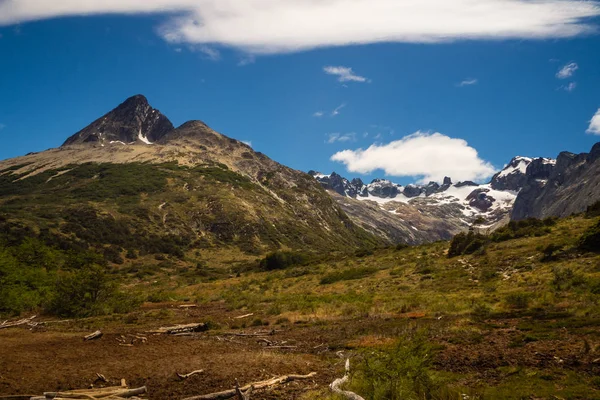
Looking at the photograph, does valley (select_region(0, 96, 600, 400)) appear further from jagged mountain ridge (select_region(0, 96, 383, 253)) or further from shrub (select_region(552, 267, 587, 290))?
jagged mountain ridge (select_region(0, 96, 383, 253))

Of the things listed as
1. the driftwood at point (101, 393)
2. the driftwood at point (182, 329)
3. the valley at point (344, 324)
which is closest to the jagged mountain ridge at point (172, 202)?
the valley at point (344, 324)

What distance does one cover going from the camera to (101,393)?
10.5 m

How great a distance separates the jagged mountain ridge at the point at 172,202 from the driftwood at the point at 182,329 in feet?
266

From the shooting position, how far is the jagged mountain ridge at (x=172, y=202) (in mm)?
108938

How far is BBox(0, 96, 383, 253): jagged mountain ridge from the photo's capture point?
10894 cm

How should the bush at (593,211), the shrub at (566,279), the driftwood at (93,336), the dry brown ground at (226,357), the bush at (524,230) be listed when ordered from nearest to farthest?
the dry brown ground at (226,357) → the driftwood at (93,336) → the shrub at (566,279) → the bush at (524,230) → the bush at (593,211)

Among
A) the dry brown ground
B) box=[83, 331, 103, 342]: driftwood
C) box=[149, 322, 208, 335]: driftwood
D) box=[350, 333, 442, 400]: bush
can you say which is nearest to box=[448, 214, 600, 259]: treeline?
the dry brown ground

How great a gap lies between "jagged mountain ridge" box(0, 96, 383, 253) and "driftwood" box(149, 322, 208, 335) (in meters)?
81.0

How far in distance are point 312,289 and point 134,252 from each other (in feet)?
222

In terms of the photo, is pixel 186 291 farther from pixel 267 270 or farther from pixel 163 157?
pixel 163 157

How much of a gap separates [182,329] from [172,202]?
11448cm

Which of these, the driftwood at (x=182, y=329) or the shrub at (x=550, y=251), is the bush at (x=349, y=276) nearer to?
the shrub at (x=550, y=251)

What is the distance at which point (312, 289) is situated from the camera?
3900 centimetres

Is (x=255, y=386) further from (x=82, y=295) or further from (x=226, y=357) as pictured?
(x=82, y=295)
